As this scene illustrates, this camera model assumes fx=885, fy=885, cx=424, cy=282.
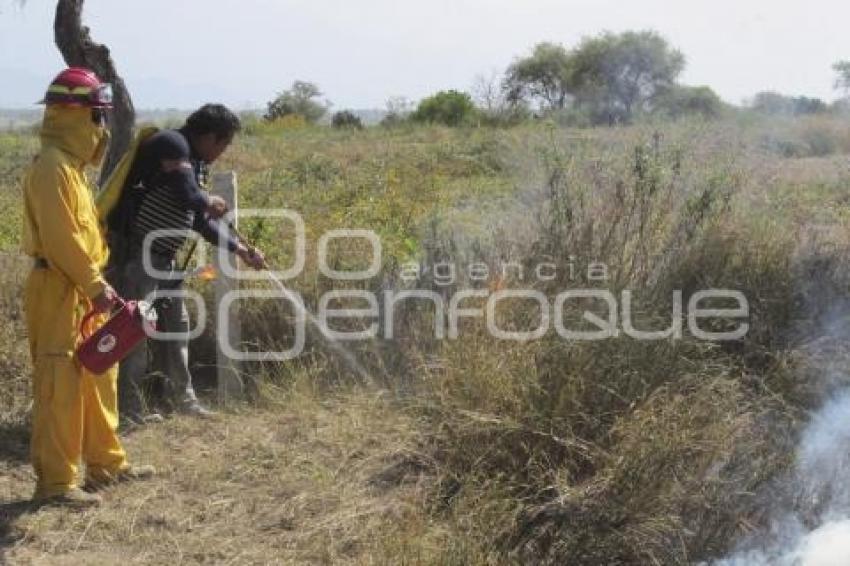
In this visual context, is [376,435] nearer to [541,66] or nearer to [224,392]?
[224,392]

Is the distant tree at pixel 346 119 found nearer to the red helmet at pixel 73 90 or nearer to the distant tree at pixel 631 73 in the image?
the distant tree at pixel 631 73

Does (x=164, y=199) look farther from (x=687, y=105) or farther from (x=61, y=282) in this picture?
(x=687, y=105)

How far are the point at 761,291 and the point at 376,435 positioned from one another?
2.59 metres

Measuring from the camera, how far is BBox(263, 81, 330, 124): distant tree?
44975 millimetres

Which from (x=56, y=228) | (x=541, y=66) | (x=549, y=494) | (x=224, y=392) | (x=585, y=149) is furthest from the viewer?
(x=541, y=66)

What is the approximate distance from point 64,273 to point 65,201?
0.31 m

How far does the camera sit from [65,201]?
3.68 m

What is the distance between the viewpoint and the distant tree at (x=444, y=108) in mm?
34969

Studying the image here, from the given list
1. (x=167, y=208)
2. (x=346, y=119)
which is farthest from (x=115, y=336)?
(x=346, y=119)

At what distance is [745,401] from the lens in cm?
454

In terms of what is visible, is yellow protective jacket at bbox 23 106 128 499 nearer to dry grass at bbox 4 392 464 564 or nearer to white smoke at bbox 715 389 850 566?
dry grass at bbox 4 392 464 564

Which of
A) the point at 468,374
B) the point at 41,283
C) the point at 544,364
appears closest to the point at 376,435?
the point at 468,374

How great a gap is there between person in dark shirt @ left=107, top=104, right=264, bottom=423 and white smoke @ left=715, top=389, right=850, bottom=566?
9.48 feet

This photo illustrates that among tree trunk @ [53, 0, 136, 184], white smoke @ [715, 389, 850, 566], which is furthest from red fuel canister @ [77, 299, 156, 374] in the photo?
white smoke @ [715, 389, 850, 566]
